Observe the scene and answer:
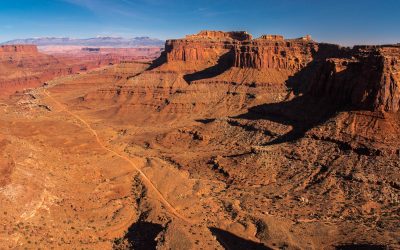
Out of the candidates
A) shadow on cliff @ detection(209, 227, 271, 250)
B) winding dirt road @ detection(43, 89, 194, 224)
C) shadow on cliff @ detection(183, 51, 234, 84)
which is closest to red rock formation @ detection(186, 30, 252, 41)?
shadow on cliff @ detection(183, 51, 234, 84)

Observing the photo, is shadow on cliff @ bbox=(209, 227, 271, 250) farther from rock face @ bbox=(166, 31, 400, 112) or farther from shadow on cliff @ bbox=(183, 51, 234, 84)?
shadow on cliff @ bbox=(183, 51, 234, 84)

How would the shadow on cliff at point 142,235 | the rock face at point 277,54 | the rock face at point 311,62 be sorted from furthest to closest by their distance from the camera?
the rock face at point 277,54 < the rock face at point 311,62 < the shadow on cliff at point 142,235

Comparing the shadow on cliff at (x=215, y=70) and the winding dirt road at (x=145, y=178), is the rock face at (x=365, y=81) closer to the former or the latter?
the winding dirt road at (x=145, y=178)

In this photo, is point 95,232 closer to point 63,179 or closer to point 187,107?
point 63,179

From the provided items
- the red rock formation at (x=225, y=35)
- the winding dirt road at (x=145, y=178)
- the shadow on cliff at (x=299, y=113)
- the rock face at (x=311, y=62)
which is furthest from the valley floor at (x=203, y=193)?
the red rock formation at (x=225, y=35)

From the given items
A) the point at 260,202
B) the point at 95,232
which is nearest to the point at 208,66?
the point at 260,202
